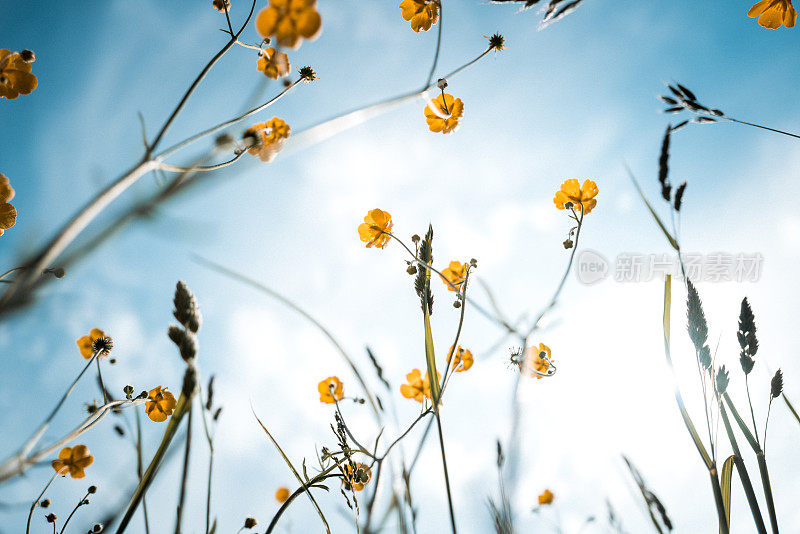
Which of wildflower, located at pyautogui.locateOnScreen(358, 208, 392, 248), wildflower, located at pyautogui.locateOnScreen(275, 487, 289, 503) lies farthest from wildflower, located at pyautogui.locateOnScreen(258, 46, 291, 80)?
wildflower, located at pyautogui.locateOnScreen(275, 487, 289, 503)

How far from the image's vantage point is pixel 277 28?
25.1 inches

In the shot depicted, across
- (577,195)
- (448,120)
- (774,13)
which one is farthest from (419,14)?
(774,13)

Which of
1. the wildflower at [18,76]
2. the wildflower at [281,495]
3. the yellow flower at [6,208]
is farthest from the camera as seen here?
the wildflower at [281,495]

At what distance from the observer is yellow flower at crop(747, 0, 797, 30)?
1687 millimetres

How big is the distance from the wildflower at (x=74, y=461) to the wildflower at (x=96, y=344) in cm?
43

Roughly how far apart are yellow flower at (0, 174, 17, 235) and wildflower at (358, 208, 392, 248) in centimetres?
118

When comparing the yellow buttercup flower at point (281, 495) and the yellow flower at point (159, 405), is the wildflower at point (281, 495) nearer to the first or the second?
the yellow buttercup flower at point (281, 495)

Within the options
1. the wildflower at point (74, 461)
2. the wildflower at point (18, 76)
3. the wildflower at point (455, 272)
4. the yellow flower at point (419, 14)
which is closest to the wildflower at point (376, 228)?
the wildflower at point (455, 272)

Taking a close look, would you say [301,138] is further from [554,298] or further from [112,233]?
[554,298]

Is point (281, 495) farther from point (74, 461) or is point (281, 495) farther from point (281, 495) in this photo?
point (74, 461)

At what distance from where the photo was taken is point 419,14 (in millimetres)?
1668

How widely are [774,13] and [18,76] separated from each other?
2.69 metres

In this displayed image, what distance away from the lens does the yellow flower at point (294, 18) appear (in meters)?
0.62

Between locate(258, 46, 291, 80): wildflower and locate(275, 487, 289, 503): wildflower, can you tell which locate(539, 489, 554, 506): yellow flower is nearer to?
locate(275, 487, 289, 503): wildflower
